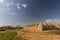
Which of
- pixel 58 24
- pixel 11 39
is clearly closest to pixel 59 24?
pixel 58 24

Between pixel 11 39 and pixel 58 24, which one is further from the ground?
pixel 58 24

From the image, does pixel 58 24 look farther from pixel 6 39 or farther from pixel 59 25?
pixel 6 39

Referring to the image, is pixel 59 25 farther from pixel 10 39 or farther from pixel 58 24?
pixel 10 39

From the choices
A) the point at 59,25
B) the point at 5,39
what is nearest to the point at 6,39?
the point at 5,39

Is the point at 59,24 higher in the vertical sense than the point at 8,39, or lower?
higher

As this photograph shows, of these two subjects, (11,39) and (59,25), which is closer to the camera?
(11,39)

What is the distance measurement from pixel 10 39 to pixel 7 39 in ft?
3.69

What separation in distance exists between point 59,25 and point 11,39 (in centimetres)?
10674

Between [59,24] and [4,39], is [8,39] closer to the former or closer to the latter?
[4,39]

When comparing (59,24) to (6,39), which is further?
(59,24)

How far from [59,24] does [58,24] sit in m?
1.32

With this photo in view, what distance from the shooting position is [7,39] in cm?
4678

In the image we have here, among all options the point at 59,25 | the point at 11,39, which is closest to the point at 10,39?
the point at 11,39

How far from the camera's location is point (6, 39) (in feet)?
154
